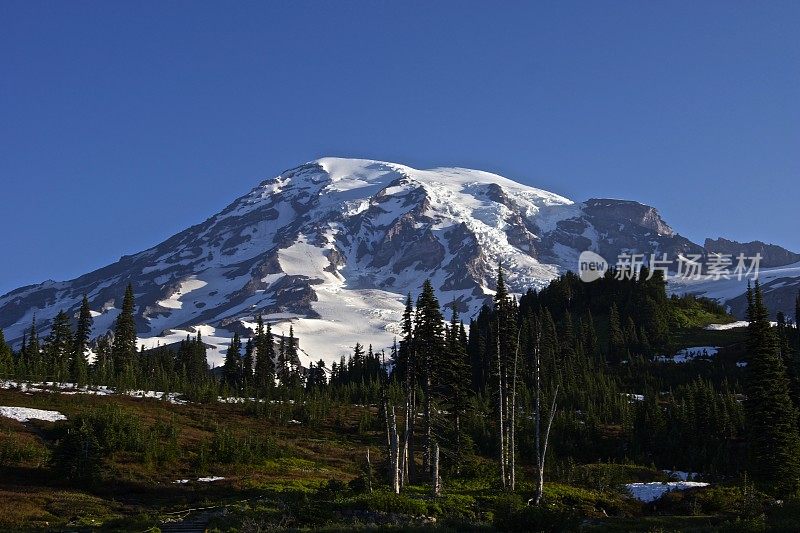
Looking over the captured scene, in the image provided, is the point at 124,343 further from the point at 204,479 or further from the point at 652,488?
the point at 652,488

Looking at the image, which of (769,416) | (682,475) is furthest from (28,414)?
(769,416)

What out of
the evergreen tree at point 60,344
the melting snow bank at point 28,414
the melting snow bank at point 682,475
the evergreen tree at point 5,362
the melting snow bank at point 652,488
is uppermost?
the evergreen tree at point 60,344

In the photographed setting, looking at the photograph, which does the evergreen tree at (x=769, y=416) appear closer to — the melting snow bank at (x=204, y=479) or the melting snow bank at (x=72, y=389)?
the melting snow bank at (x=204, y=479)

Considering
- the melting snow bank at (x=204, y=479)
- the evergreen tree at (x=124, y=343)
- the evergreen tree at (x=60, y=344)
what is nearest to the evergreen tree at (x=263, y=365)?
the evergreen tree at (x=124, y=343)

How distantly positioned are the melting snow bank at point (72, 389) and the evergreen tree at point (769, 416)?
2617 inches

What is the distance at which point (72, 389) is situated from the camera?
84.6 metres

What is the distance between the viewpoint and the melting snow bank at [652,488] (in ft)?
179

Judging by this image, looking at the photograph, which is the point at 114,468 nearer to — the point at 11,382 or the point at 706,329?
the point at 11,382

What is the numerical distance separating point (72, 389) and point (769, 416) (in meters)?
73.0

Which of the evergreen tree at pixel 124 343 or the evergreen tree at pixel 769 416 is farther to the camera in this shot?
the evergreen tree at pixel 124 343

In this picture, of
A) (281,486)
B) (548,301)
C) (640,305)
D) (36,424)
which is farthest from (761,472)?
(548,301)

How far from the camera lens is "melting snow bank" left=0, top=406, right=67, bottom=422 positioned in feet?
203

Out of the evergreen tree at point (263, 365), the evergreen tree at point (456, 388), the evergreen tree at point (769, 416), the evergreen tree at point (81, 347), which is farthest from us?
the evergreen tree at point (263, 365)

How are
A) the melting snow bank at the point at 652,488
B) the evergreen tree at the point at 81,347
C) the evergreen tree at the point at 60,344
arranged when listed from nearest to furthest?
the melting snow bank at the point at 652,488 → the evergreen tree at the point at 81,347 → the evergreen tree at the point at 60,344
